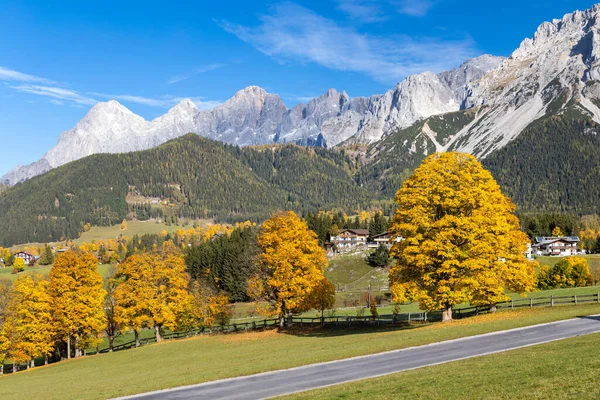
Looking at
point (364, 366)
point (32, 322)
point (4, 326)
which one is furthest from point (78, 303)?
point (364, 366)

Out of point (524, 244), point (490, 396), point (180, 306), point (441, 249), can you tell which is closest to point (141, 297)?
point (180, 306)

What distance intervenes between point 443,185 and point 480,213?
4.22 m

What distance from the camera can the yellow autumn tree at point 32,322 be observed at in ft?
213

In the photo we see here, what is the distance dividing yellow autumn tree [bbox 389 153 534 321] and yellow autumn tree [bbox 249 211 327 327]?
14.4 m

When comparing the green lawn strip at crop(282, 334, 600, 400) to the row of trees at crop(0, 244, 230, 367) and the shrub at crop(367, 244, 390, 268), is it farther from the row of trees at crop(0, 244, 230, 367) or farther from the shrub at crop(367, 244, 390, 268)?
the shrub at crop(367, 244, 390, 268)

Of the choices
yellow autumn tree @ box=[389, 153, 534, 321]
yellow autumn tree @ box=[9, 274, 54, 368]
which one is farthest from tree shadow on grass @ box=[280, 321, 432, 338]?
yellow autumn tree @ box=[9, 274, 54, 368]

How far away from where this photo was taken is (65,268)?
67625mm

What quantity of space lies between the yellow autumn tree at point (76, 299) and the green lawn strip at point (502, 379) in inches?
2074

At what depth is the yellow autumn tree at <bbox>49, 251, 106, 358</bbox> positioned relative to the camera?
66188 millimetres

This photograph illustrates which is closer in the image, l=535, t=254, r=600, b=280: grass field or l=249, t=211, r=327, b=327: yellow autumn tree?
l=249, t=211, r=327, b=327: yellow autumn tree

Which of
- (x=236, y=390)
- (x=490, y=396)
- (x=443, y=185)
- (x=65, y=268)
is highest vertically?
(x=443, y=185)

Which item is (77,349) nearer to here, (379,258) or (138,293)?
(138,293)

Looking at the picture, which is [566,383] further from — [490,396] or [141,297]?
[141,297]

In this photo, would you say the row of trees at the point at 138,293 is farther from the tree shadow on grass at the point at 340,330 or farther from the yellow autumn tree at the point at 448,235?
→ the yellow autumn tree at the point at 448,235
